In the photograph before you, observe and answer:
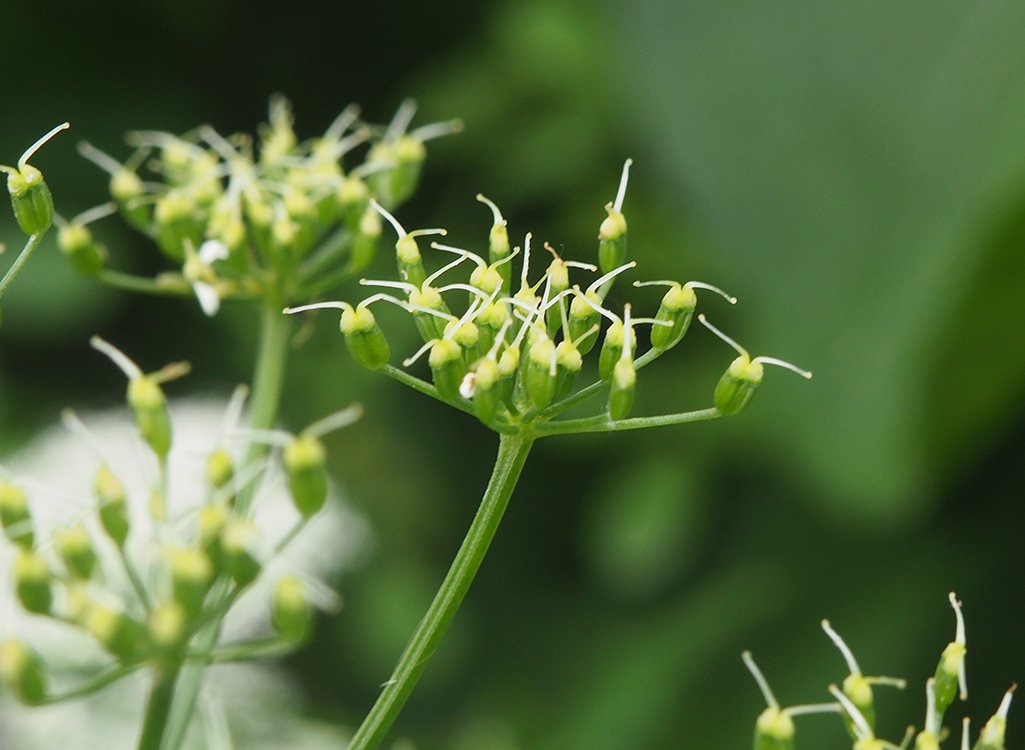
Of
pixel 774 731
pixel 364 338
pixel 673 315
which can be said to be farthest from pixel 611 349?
pixel 774 731

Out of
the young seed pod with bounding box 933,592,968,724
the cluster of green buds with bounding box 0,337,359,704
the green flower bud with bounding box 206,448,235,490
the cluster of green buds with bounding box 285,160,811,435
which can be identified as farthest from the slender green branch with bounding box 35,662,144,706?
the young seed pod with bounding box 933,592,968,724

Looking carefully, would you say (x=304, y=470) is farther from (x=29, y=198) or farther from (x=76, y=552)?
(x=29, y=198)

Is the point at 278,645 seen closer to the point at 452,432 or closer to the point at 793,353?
the point at 793,353

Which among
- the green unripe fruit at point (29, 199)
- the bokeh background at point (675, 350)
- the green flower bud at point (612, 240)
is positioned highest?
the green unripe fruit at point (29, 199)

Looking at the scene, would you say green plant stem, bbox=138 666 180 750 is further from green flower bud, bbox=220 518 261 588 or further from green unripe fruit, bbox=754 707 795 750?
green unripe fruit, bbox=754 707 795 750

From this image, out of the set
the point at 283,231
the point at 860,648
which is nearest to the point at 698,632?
the point at 860,648

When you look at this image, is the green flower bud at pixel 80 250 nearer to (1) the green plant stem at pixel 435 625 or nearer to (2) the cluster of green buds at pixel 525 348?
(2) the cluster of green buds at pixel 525 348

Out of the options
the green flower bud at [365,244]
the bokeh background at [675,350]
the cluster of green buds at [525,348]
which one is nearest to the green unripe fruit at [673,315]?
the cluster of green buds at [525,348]
